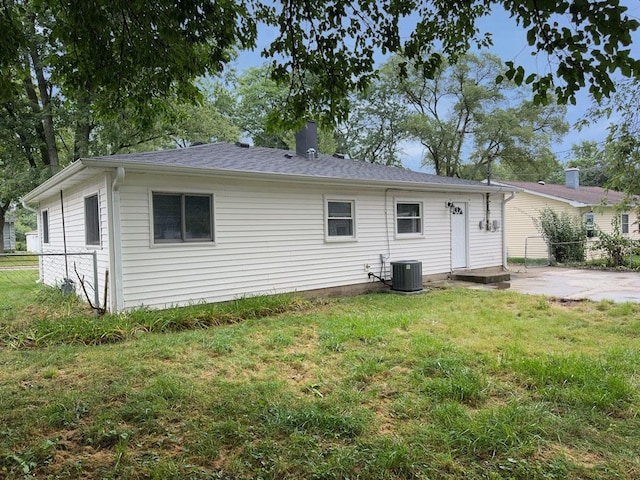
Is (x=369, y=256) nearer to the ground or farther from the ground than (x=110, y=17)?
nearer to the ground

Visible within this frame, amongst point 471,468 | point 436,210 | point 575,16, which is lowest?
point 471,468

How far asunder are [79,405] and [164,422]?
826 mm

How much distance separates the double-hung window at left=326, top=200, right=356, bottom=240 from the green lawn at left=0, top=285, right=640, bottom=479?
3.46 meters

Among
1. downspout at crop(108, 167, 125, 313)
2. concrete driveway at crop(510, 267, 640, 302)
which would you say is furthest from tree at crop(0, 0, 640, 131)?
concrete driveway at crop(510, 267, 640, 302)

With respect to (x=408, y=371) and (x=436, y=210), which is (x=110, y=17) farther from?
(x=436, y=210)

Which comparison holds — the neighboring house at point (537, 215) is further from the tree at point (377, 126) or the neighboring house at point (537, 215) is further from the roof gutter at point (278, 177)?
the roof gutter at point (278, 177)

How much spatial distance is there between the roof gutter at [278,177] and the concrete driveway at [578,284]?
9.40 ft

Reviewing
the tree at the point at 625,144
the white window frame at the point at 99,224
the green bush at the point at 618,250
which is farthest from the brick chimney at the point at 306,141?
the green bush at the point at 618,250

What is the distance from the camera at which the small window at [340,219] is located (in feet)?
30.0

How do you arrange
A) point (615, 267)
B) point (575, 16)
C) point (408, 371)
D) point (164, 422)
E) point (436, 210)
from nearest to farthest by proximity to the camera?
1. point (575, 16)
2. point (164, 422)
3. point (408, 371)
4. point (436, 210)
5. point (615, 267)

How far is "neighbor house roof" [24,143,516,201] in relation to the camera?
21.7 ft

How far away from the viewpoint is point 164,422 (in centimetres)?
305

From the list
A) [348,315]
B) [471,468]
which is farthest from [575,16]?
[348,315]

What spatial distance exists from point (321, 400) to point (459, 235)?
9.20 m
